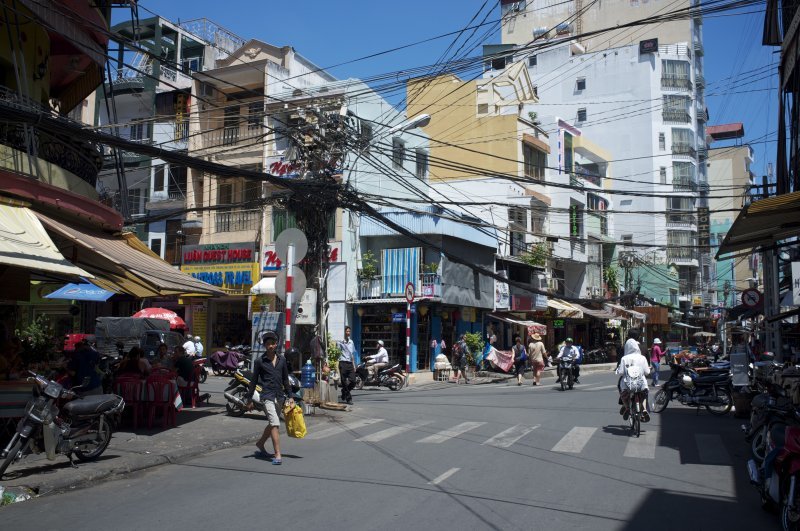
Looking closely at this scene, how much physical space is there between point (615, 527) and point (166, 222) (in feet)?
105

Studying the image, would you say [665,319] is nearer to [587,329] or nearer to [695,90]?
[587,329]

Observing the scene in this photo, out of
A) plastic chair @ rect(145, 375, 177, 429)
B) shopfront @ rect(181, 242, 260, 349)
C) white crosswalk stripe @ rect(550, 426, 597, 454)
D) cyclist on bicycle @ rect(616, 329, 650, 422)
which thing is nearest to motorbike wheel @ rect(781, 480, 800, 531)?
white crosswalk stripe @ rect(550, 426, 597, 454)

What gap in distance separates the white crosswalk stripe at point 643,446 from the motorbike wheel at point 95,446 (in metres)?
7.66

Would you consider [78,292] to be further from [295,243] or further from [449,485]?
[449,485]

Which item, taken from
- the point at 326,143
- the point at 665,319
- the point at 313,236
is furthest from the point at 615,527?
the point at 665,319

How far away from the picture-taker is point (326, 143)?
17328mm

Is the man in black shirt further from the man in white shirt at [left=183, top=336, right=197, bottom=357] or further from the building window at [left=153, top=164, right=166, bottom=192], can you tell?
the building window at [left=153, top=164, right=166, bottom=192]

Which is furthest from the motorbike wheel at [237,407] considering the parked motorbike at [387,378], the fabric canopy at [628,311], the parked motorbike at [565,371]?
the fabric canopy at [628,311]

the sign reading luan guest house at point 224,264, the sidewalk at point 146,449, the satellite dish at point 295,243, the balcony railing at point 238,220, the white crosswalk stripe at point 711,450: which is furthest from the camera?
the balcony railing at point 238,220

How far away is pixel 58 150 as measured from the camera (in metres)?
13.2

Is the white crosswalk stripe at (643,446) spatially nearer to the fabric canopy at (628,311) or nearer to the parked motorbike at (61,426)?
the parked motorbike at (61,426)

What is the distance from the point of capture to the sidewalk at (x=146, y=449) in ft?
28.4

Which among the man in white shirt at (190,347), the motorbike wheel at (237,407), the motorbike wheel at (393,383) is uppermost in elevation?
the man in white shirt at (190,347)

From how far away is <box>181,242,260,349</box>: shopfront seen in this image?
33.0 meters
